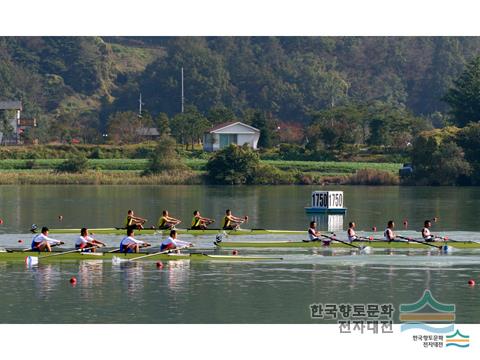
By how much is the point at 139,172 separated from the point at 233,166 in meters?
8.96

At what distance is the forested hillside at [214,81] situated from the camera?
586 ft

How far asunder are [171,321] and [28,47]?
17263 cm

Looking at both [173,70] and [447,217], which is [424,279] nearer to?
[447,217]

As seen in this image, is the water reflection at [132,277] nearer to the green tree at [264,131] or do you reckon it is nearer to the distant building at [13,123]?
the green tree at [264,131]

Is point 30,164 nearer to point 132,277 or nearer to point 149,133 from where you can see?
point 149,133

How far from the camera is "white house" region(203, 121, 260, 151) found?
127562 mm

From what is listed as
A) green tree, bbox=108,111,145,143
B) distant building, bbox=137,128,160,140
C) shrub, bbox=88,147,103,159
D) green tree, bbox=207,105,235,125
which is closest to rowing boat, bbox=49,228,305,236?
shrub, bbox=88,147,103,159

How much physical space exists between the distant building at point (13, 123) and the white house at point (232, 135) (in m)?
26.7

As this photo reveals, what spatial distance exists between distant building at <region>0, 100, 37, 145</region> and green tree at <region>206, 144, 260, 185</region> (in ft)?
152

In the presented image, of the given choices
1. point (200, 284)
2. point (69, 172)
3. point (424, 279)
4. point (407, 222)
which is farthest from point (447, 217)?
point (69, 172)

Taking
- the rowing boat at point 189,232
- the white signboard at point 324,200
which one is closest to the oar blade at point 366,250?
the rowing boat at point 189,232

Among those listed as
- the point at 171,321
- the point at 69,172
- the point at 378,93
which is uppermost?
the point at 378,93

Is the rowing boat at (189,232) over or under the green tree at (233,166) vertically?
under

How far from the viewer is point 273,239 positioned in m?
47.0
